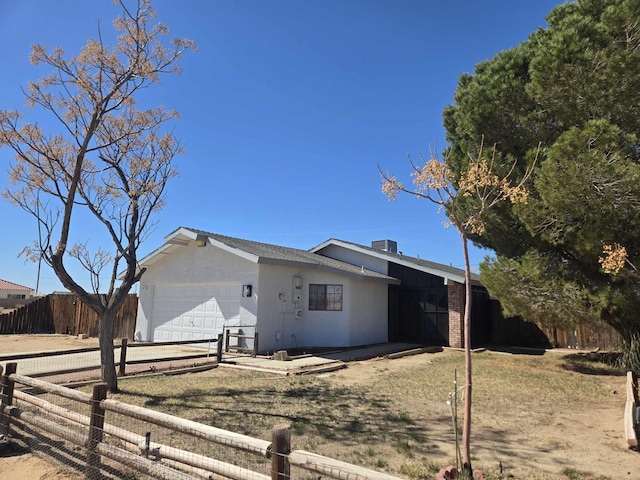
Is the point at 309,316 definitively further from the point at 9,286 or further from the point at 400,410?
the point at 9,286

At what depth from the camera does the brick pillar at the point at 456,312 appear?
15.8 m

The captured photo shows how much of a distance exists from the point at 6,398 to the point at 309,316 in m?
10.6

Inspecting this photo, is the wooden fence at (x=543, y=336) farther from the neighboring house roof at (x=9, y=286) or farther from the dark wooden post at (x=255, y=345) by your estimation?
the neighboring house roof at (x=9, y=286)

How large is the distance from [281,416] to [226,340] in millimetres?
7340

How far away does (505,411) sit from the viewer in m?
6.93

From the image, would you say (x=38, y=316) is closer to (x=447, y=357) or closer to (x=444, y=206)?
(x=447, y=357)

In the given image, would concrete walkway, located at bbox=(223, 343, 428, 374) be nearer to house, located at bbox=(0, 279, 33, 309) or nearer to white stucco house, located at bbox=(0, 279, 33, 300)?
house, located at bbox=(0, 279, 33, 309)

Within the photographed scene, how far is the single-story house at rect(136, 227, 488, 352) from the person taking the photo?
1438 centimetres

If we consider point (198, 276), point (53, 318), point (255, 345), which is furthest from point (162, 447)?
point (53, 318)

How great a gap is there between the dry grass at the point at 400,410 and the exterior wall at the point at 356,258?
22.6 feet

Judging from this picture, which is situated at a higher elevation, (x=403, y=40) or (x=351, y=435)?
(x=403, y=40)

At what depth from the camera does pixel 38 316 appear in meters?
21.9

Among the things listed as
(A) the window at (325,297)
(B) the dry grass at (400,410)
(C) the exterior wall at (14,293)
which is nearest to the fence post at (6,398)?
(B) the dry grass at (400,410)

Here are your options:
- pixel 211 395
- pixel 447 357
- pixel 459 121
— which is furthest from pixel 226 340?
pixel 459 121
